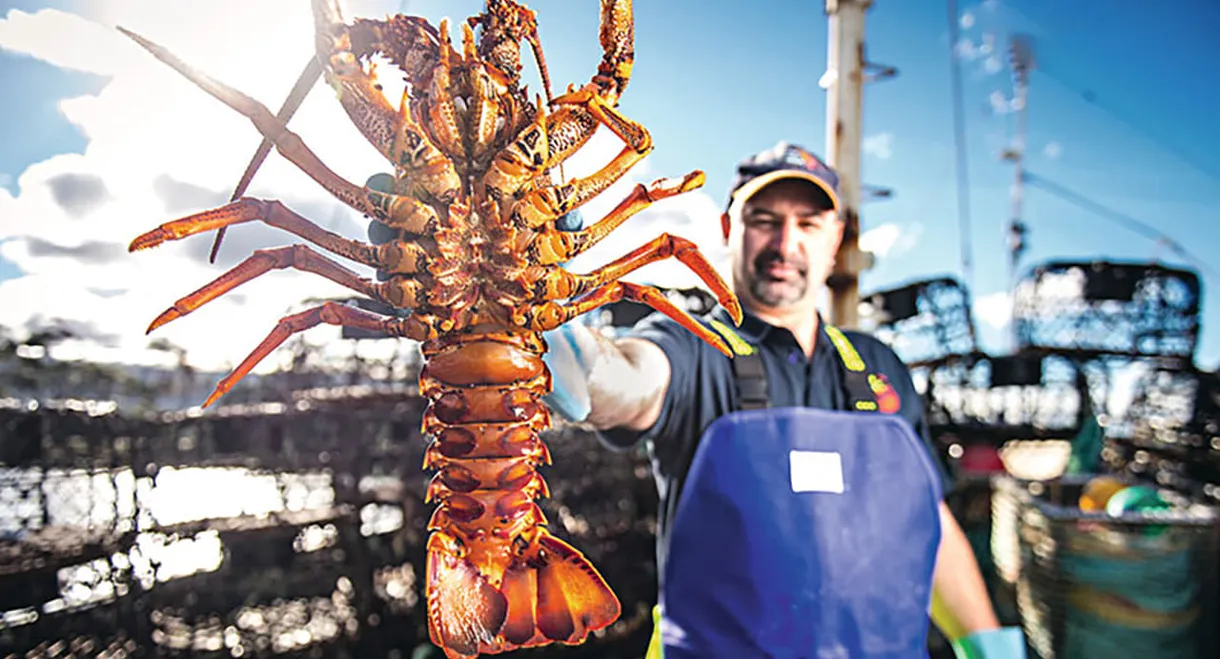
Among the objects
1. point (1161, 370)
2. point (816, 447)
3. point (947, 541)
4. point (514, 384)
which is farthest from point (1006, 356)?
point (514, 384)

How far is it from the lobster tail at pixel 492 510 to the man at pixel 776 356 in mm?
444

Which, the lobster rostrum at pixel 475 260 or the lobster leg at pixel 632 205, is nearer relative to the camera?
the lobster rostrum at pixel 475 260

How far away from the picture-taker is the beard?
2021 mm

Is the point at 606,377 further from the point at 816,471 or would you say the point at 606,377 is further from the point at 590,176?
the point at 816,471

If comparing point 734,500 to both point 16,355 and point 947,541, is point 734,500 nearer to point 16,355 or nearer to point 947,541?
point 947,541

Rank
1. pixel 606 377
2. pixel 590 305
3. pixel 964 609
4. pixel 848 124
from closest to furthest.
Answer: pixel 590 305 → pixel 606 377 → pixel 964 609 → pixel 848 124

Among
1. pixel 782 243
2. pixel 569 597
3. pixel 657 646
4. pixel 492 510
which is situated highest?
pixel 782 243

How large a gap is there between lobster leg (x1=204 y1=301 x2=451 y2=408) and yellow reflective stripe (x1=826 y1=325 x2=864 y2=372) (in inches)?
58.3

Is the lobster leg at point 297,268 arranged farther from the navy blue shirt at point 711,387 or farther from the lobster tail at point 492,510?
the navy blue shirt at point 711,387

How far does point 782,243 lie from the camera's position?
2.03 meters

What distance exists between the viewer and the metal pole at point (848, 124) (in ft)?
11.6

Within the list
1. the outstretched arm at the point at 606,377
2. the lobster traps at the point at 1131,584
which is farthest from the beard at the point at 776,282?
the lobster traps at the point at 1131,584

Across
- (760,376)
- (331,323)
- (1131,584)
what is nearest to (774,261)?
(760,376)

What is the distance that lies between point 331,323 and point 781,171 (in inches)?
60.1
